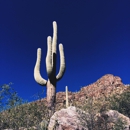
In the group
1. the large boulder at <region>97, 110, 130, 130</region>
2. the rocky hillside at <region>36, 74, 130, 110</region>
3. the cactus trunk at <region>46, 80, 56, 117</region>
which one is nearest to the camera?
the large boulder at <region>97, 110, 130, 130</region>

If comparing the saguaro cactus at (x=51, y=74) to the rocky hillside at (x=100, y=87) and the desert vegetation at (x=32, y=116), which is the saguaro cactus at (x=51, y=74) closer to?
the desert vegetation at (x=32, y=116)

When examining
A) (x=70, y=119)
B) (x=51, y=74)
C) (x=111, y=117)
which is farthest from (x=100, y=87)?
(x=70, y=119)

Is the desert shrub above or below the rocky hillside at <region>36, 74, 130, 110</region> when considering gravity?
below

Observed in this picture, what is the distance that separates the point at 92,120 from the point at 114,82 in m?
33.2

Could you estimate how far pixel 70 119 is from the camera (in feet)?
30.2

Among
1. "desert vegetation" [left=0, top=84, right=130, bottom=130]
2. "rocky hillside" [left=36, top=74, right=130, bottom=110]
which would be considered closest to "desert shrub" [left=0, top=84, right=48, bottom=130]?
"desert vegetation" [left=0, top=84, right=130, bottom=130]

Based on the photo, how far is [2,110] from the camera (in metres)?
11.3

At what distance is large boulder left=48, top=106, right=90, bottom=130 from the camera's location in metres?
8.62

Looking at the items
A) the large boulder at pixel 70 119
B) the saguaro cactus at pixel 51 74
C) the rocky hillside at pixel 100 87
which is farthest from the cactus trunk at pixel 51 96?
the rocky hillside at pixel 100 87

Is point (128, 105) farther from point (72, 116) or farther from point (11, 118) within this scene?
point (11, 118)

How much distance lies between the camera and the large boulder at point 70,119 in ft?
28.3

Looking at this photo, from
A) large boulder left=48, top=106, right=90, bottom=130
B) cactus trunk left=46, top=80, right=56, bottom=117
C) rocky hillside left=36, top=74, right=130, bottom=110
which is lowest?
large boulder left=48, top=106, right=90, bottom=130

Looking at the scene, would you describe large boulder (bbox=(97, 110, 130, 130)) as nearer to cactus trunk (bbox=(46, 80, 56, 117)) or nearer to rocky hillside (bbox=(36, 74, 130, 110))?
cactus trunk (bbox=(46, 80, 56, 117))

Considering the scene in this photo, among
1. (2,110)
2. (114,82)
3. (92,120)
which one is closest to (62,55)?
(92,120)
